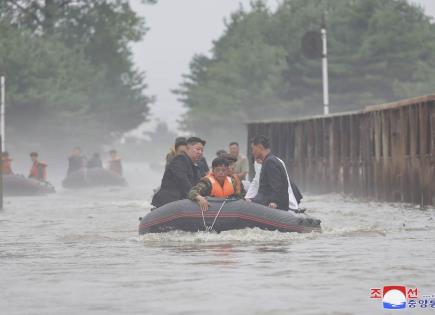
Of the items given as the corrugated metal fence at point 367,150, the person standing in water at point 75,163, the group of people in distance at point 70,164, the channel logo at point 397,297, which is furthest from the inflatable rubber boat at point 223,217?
the person standing in water at point 75,163

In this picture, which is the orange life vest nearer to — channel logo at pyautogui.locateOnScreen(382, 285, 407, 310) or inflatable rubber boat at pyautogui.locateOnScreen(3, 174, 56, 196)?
channel logo at pyautogui.locateOnScreen(382, 285, 407, 310)

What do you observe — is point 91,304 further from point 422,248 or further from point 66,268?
point 422,248

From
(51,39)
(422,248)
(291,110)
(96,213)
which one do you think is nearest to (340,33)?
(291,110)

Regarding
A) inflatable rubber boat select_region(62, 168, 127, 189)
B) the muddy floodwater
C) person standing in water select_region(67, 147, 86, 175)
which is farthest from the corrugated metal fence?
person standing in water select_region(67, 147, 86, 175)

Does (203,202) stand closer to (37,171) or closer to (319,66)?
(37,171)

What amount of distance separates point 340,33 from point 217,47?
1822 inches

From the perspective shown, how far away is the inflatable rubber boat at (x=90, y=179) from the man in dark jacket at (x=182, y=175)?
36.6m

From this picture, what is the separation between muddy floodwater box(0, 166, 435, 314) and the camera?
11961mm

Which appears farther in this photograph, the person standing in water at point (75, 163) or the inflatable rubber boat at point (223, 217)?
the person standing in water at point (75, 163)

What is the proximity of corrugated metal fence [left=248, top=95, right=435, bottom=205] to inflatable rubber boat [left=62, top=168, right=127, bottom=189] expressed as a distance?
35.4 feet

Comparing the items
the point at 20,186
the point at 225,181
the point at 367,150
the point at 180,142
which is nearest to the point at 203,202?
the point at 225,181

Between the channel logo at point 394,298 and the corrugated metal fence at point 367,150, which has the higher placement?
the corrugated metal fence at point 367,150

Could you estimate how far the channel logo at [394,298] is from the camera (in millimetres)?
11258

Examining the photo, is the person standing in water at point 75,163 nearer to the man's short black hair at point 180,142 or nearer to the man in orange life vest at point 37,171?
the man in orange life vest at point 37,171
